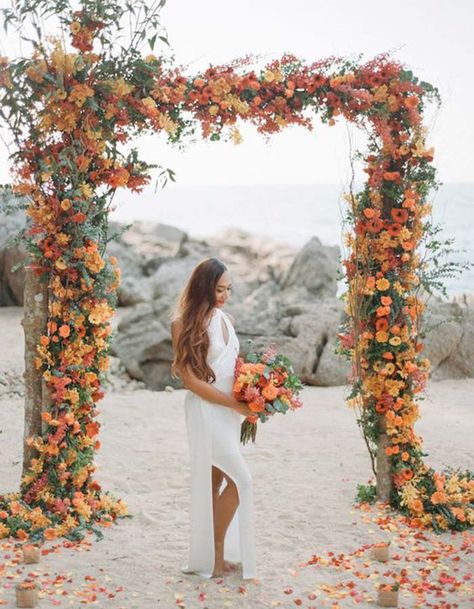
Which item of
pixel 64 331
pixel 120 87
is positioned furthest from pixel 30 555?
pixel 120 87

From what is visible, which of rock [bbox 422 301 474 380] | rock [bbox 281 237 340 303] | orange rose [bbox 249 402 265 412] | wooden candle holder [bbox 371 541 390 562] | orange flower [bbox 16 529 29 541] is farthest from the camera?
rock [bbox 281 237 340 303]

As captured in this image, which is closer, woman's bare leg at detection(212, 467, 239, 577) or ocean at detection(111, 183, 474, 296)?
woman's bare leg at detection(212, 467, 239, 577)

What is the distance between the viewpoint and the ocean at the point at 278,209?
36906 mm

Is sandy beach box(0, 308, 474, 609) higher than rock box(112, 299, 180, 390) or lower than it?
lower

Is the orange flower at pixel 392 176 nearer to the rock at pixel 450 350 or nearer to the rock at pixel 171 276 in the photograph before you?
the rock at pixel 450 350

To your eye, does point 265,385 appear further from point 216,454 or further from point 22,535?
point 22,535

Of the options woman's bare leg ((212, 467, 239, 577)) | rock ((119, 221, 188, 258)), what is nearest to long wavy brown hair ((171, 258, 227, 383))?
woman's bare leg ((212, 467, 239, 577))

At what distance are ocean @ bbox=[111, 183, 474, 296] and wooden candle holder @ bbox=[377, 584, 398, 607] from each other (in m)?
24.3

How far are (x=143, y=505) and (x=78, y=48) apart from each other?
3.47m

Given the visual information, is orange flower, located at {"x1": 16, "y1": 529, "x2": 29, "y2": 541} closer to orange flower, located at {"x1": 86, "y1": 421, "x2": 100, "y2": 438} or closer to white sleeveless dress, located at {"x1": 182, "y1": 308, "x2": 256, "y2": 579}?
orange flower, located at {"x1": 86, "y1": 421, "x2": 100, "y2": 438}

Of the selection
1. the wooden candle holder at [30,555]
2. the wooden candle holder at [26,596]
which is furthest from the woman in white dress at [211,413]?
the wooden candle holder at [30,555]

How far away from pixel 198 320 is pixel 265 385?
0.53m

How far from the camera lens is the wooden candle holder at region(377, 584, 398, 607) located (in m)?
4.73

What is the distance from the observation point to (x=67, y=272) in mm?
5938
